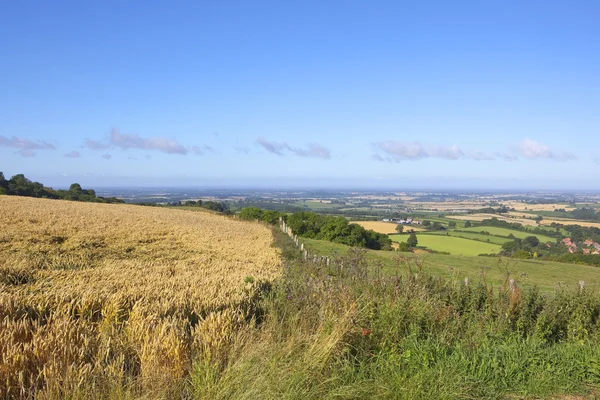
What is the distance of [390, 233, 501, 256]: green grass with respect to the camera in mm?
46719

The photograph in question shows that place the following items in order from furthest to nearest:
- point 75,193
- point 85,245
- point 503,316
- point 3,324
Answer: point 75,193 < point 85,245 < point 503,316 < point 3,324

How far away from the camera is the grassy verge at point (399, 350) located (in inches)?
166

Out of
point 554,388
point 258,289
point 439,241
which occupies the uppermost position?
point 258,289

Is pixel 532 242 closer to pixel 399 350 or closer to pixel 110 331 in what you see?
pixel 399 350

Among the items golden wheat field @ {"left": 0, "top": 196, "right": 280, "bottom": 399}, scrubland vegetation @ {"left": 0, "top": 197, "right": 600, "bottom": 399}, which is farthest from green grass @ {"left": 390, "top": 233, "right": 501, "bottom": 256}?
golden wheat field @ {"left": 0, "top": 196, "right": 280, "bottom": 399}

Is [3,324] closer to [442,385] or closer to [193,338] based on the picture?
[193,338]

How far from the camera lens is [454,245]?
51.1m

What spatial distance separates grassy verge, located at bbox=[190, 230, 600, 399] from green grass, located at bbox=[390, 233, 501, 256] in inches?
1569

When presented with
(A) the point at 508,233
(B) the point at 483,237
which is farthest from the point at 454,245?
(A) the point at 508,233

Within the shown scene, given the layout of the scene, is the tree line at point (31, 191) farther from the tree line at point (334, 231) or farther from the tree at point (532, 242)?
the tree at point (532, 242)

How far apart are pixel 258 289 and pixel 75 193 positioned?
76531 millimetres

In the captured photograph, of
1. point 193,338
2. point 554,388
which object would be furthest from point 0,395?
point 554,388

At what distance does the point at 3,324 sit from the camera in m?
4.38

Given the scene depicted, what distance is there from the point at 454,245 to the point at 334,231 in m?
15.5
